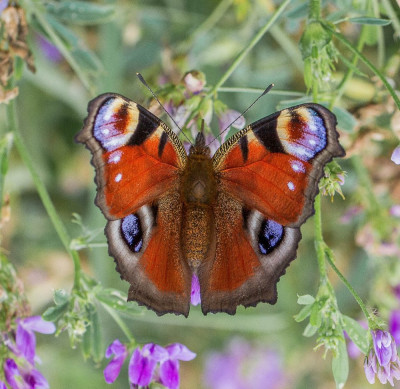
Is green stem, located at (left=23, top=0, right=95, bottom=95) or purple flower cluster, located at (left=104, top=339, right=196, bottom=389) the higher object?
green stem, located at (left=23, top=0, right=95, bottom=95)

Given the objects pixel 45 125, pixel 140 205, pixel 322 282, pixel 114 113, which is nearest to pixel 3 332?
pixel 140 205

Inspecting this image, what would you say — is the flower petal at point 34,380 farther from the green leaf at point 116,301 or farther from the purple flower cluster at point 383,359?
the purple flower cluster at point 383,359

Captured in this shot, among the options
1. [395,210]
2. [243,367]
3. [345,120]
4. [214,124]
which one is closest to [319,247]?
[345,120]

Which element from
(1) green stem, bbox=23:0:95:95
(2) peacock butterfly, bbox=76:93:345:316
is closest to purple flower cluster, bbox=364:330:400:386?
(2) peacock butterfly, bbox=76:93:345:316

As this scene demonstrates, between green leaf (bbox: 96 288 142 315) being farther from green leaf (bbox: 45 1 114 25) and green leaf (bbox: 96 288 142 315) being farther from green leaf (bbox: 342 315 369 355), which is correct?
green leaf (bbox: 45 1 114 25)

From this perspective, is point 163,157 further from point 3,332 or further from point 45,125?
point 45,125

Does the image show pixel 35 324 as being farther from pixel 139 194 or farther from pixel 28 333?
pixel 139 194
